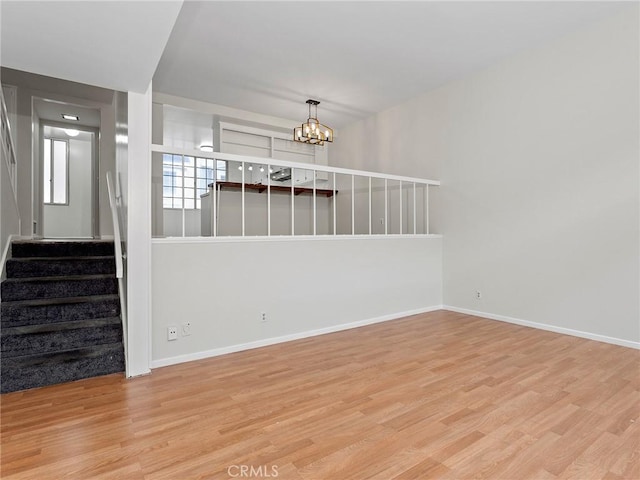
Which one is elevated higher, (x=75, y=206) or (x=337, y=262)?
(x=75, y=206)

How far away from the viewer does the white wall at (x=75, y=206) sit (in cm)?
672

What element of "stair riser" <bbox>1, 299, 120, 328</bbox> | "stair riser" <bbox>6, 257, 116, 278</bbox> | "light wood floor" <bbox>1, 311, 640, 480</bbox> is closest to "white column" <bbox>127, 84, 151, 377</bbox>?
"light wood floor" <bbox>1, 311, 640, 480</bbox>

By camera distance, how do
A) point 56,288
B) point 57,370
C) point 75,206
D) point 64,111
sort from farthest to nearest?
point 75,206
point 64,111
point 56,288
point 57,370

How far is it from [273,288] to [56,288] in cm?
194

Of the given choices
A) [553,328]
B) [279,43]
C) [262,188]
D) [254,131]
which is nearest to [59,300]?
[262,188]

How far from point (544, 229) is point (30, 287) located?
510 centimetres

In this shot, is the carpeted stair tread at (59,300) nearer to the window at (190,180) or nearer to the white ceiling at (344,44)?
the white ceiling at (344,44)

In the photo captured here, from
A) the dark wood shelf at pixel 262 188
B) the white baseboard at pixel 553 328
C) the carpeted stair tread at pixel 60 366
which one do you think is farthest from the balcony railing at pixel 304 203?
the carpeted stair tread at pixel 60 366

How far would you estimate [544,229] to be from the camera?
3939 mm

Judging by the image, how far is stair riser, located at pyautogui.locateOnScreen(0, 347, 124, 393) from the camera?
2465mm

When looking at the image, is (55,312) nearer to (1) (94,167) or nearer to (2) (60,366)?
(2) (60,366)

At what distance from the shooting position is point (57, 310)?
2963 millimetres

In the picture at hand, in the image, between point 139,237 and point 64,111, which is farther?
point 64,111

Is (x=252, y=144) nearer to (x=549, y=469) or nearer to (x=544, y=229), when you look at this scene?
(x=544, y=229)
